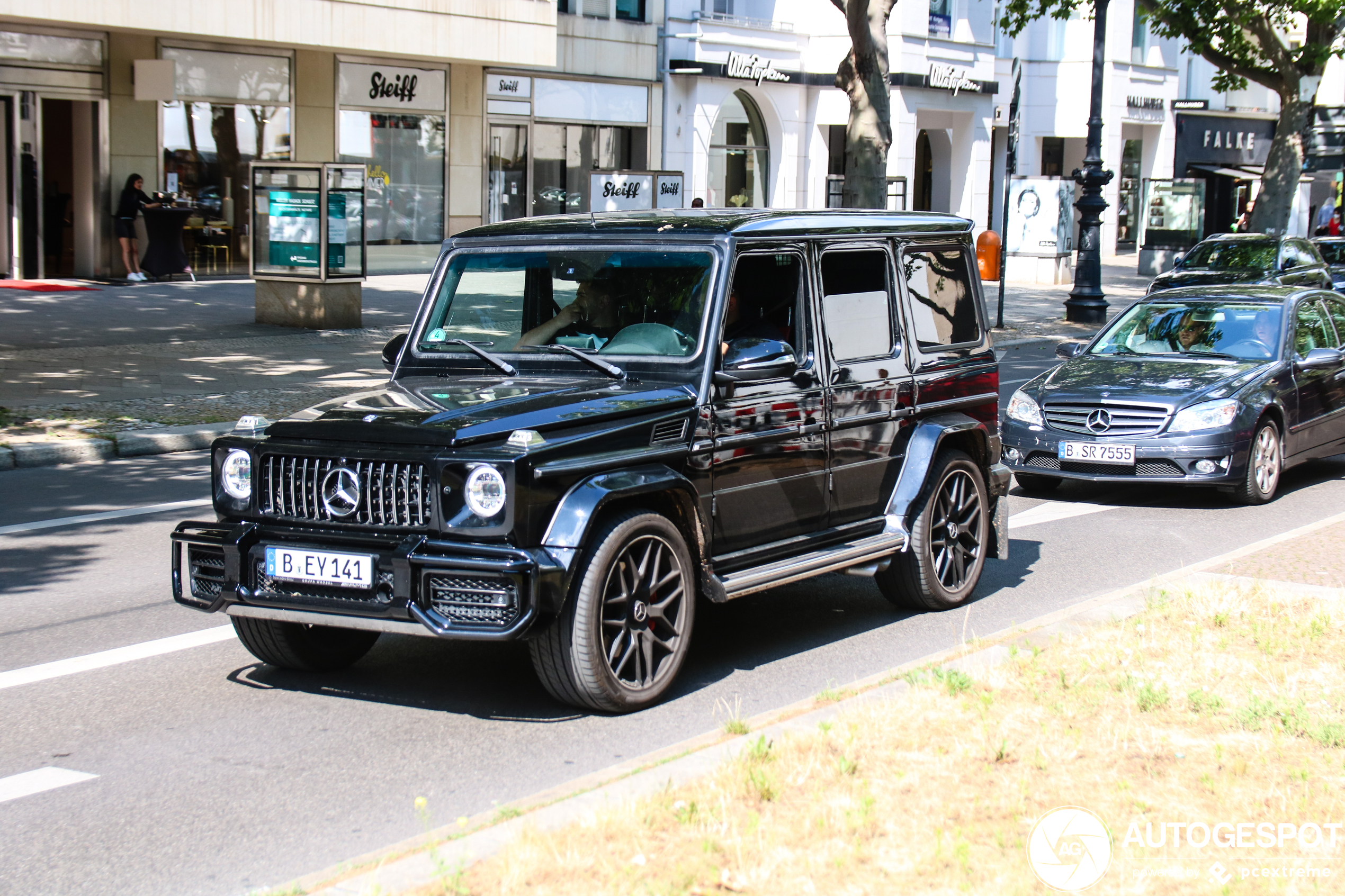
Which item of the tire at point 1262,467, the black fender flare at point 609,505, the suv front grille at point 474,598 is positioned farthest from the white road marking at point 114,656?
the tire at point 1262,467

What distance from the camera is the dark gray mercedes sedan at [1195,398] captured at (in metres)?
10.5

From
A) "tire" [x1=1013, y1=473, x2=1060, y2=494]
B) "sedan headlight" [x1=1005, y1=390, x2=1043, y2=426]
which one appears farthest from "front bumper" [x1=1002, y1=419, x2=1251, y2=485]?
"tire" [x1=1013, y1=473, x2=1060, y2=494]

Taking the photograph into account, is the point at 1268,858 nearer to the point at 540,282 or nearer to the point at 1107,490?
the point at 540,282

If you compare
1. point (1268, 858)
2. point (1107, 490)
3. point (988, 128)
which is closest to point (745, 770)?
point (1268, 858)

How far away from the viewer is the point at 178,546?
574cm

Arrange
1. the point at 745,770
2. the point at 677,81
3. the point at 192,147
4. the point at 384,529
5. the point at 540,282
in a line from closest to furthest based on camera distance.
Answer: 1. the point at 745,770
2. the point at 384,529
3. the point at 540,282
4. the point at 192,147
5. the point at 677,81

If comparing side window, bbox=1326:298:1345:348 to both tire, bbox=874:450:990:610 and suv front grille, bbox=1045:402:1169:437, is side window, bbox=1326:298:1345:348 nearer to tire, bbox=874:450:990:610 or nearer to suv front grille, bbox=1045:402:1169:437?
suv front grille, bbox=1045:402:1169:437

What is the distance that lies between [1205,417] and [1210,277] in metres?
14.5

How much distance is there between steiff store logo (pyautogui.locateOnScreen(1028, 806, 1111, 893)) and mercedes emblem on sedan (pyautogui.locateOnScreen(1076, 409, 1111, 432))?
6.69m

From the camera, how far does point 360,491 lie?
5.36 meters

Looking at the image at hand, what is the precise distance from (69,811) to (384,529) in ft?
4.41

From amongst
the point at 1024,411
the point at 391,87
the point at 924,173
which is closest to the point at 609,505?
Answer: the point at 1024,411

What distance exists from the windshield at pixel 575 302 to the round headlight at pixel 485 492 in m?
1.21

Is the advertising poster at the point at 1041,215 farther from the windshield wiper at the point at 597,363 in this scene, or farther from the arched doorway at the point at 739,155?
the windshield wiper at the point at 597,363
